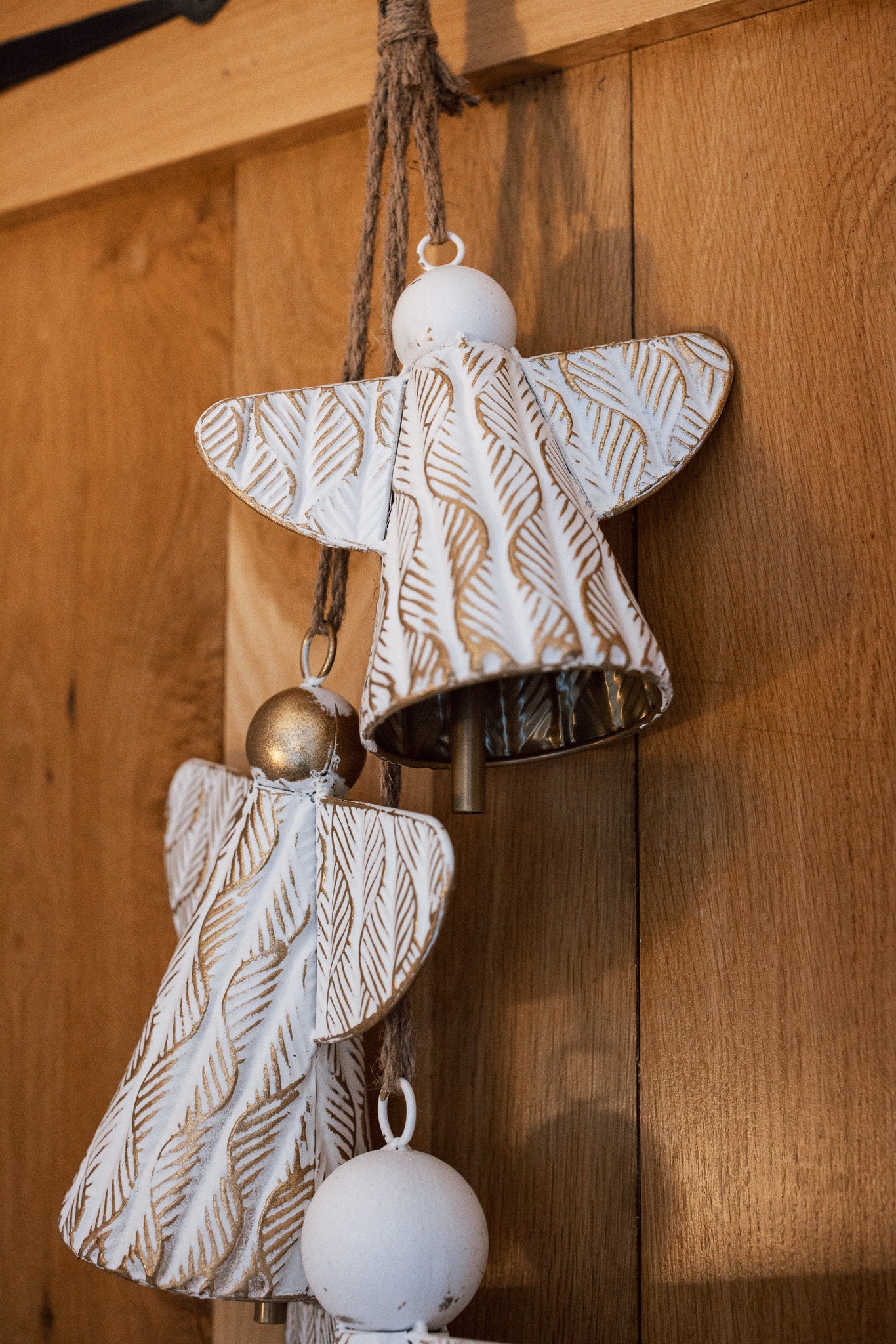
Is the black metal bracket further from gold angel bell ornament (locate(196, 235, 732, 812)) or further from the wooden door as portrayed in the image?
gold angel bell ornament (locate(196, 235, 732, 812))

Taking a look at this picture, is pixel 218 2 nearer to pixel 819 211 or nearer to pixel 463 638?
pixel 819 211

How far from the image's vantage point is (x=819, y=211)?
1.62ft

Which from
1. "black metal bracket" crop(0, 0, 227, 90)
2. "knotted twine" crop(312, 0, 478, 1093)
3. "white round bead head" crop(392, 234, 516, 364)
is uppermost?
"black metal bracket" crop(0, 0, 227, 90)

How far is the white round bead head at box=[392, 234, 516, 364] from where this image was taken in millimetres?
438

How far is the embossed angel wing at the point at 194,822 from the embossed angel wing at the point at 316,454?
0.14 m

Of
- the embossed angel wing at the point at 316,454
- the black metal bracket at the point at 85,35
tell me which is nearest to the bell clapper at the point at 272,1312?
the embossed angel wing at the point at 316,454

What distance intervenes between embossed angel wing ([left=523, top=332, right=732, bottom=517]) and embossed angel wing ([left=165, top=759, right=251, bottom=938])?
0.22 metres

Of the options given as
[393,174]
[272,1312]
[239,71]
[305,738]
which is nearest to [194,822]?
[305,738]

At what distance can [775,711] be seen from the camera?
18.6 inches

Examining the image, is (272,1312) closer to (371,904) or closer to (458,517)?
(371,904)

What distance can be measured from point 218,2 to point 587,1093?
66 cm

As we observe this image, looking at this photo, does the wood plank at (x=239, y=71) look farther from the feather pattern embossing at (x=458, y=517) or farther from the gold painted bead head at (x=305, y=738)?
the gold painted bead head at (x=305, y=738)

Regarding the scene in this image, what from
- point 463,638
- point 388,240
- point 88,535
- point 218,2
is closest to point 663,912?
point 463,638

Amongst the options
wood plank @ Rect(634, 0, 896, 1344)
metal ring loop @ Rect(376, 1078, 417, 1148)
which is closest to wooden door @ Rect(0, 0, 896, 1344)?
wood plank @ Rect(634, 0, 896, 1344)
